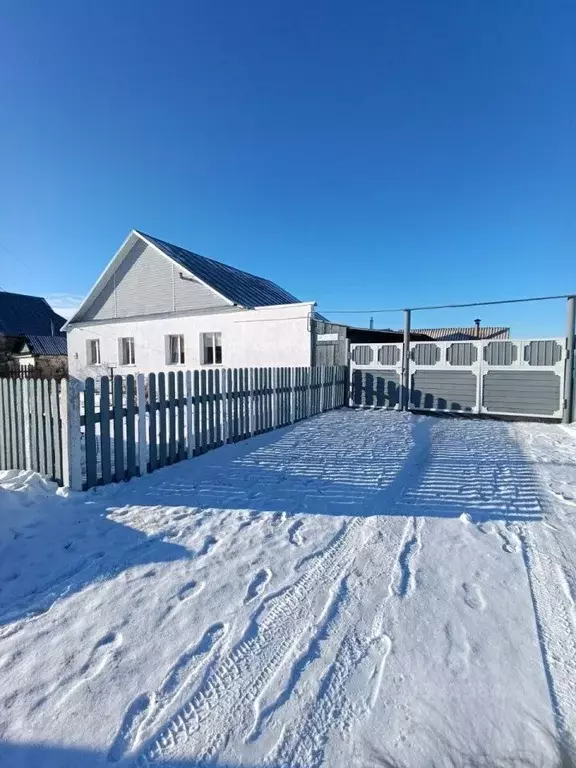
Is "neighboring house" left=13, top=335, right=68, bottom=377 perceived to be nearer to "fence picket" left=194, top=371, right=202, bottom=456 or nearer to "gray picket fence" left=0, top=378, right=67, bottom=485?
"gray picket fence" left=0, top=378, right=67, bottom=485

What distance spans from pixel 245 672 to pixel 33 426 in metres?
4.04

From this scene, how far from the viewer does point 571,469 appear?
18.3ft

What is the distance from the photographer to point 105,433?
4.61 metres

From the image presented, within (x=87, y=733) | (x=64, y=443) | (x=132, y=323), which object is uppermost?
(x=132, y=323)

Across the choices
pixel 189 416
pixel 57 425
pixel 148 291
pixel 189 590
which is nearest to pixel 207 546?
pixel 189 590

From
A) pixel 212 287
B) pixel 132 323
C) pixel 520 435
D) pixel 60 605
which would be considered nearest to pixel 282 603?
pixel 60 605

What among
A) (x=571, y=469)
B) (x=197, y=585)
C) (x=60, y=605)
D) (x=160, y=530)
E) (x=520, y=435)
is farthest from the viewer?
(x=520, y=435)

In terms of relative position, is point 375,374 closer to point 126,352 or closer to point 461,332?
point 126,352

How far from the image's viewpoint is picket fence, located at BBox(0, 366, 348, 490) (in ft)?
14.4

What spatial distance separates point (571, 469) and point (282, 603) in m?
5.01

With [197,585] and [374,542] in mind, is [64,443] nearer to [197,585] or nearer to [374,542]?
[197,585]

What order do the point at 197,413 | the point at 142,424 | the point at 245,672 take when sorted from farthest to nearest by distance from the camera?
the point at 197,413 → the point at 142,424 → the point at 245,672

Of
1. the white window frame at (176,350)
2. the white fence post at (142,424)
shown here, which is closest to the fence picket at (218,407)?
the white fence post at (142,424)

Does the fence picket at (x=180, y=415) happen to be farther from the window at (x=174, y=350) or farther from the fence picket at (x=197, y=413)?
the window at (x=174, y=350)
